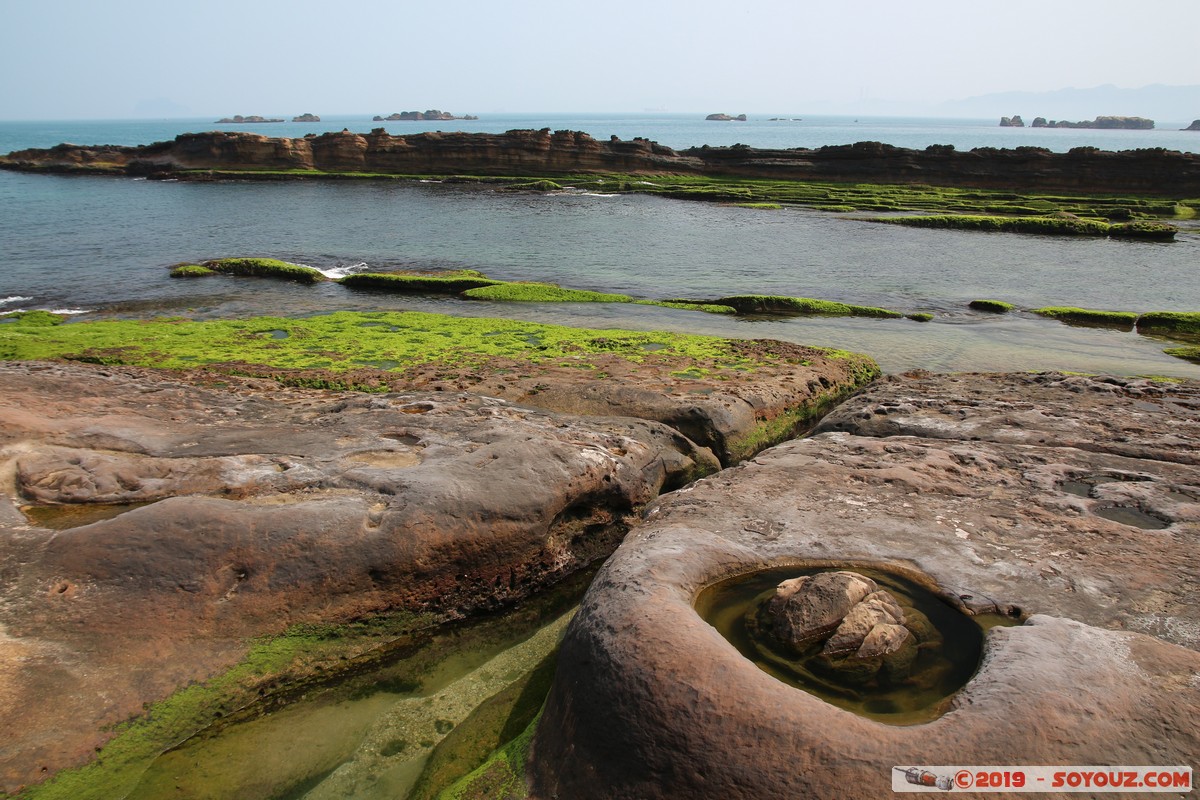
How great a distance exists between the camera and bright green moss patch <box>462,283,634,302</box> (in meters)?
22.9

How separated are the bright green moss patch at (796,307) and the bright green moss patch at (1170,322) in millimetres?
6665

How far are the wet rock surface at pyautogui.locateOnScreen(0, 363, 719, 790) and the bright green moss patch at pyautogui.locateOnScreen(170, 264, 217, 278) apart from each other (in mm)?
16643

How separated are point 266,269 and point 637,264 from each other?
1317cm

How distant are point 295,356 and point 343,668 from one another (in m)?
9.41

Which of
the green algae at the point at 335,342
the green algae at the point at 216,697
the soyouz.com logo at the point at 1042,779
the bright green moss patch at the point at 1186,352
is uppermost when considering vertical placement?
the green algae at the point at 335,342

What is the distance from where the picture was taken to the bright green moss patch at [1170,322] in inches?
829

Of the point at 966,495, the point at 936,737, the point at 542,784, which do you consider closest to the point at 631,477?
the point at 966,495

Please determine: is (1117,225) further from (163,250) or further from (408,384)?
(163,250)

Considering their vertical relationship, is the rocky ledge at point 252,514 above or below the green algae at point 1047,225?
below

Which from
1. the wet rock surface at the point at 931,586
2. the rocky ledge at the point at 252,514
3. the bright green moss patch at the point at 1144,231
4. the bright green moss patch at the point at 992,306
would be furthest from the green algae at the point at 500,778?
the bright green moss patch at the point at 1144,231

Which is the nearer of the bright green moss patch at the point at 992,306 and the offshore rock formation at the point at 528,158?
the bright green moss patch at the point at 992,306

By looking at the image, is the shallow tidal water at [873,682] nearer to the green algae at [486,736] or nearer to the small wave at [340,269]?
the green algae at [486,736]

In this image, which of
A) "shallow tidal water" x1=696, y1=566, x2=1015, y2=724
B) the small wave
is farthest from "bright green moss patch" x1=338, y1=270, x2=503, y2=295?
"shallow tidal water" x1=696, y1=566, x2=1015, y2=724

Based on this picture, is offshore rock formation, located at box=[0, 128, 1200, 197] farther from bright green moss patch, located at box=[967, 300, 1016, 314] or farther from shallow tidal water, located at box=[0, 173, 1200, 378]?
bright green moss patch, located at box=[967, 300, 1016, 314]
